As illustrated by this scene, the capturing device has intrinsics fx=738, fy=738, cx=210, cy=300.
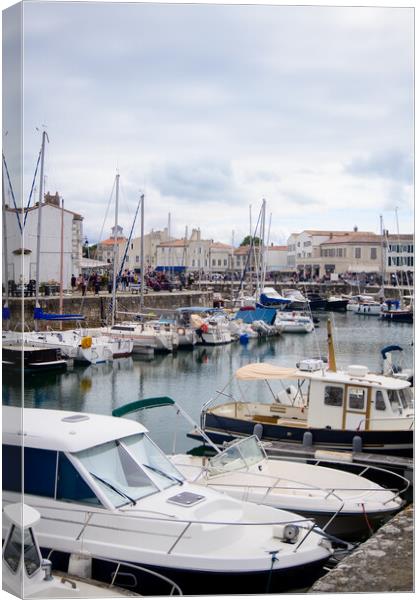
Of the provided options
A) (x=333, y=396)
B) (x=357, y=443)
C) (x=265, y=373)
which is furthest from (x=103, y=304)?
(x=357, y=443)

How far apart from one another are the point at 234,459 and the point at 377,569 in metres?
2.97

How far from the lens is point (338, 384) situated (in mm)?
10844

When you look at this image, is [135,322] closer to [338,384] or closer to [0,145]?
[338,384]

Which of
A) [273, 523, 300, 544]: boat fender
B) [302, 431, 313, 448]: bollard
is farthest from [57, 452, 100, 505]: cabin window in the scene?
[302, 431, 313, 448]: bollard

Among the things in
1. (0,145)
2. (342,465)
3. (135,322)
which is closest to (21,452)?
(0,145)

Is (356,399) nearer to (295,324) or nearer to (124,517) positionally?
(124,517)

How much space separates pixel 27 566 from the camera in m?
4.96

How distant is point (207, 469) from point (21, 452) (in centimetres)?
327

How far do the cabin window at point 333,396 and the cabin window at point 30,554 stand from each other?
260 inches

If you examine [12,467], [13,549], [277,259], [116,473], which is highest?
[277,259]

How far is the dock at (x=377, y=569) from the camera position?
5.04 meters

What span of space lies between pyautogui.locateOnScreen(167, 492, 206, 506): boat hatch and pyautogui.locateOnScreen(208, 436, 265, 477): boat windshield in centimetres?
171

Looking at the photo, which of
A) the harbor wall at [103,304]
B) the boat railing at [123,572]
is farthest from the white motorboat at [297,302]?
the boat railing at [123,572]

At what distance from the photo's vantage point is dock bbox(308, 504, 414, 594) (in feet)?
16.5
